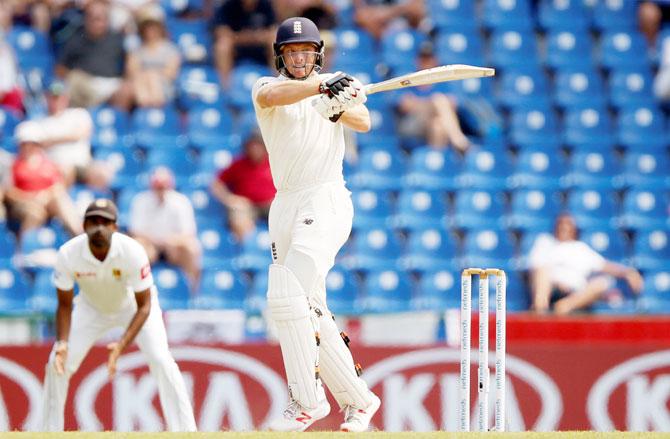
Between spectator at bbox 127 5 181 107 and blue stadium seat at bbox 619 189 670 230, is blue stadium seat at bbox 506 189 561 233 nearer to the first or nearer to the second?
blue stadium seat at bbox 619 189 670 230

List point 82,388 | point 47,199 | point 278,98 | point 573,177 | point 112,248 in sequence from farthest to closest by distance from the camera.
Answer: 1. point 573,177
2. point 47,199
3. point 82,388
4. point 112,248
5. point 278,98

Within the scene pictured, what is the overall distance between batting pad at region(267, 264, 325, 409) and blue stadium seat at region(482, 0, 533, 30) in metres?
7.45

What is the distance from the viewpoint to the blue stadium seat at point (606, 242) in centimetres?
1157

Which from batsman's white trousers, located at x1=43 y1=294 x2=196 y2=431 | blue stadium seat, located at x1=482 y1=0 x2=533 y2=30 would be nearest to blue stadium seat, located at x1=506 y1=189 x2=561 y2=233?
blue stadium seat, located at x1=482 y1=0 x2=533 y2=30

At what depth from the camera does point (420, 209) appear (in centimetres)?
1162

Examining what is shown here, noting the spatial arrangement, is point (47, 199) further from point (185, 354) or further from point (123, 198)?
point (185, 354)

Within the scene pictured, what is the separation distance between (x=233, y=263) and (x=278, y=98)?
501cm

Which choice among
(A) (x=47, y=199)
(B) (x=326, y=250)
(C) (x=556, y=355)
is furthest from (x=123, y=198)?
(B) (x=326, y=250)

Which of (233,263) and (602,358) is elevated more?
(233,263)

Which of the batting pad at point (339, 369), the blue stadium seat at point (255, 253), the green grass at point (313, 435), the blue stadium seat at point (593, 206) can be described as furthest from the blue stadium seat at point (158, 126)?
the green grass at point (313, 435)

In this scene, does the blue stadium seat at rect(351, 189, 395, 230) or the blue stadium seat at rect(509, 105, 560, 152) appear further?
the blue stadium seat at rect(509, 105, 560, 152)

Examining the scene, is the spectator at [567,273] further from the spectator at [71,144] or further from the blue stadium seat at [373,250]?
the spectator at [71,144]

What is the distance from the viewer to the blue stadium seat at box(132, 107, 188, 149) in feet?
39.4

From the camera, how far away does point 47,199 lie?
11.0 metres
